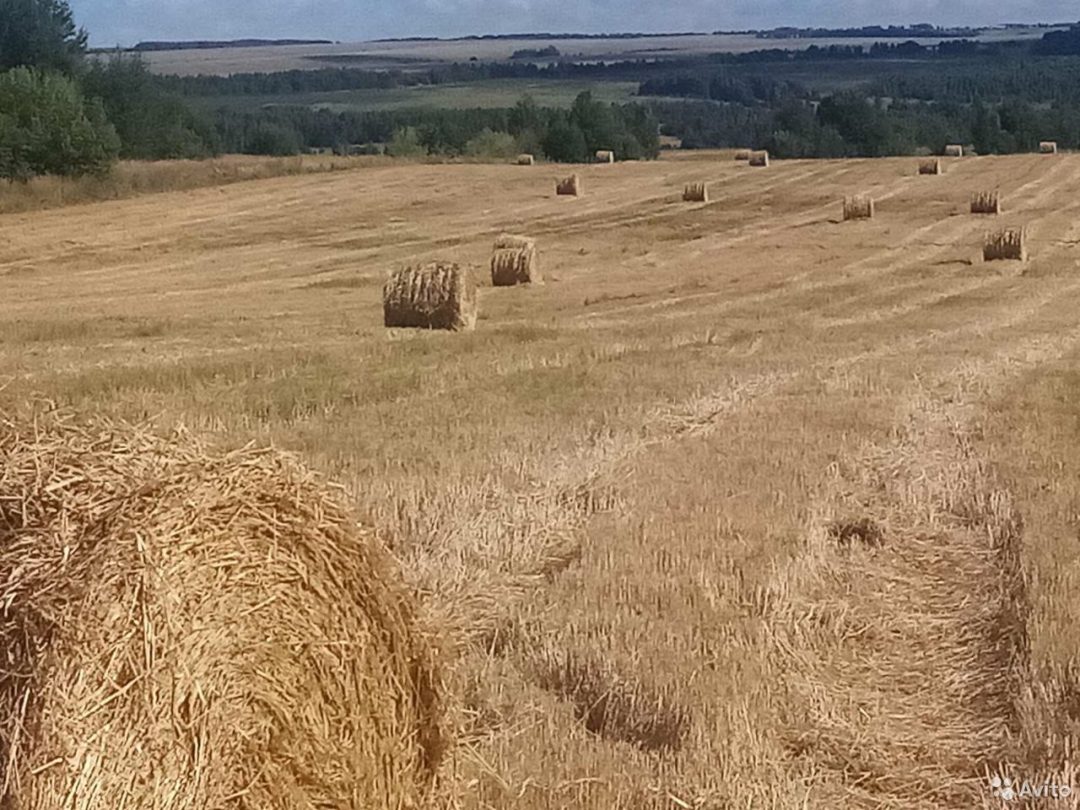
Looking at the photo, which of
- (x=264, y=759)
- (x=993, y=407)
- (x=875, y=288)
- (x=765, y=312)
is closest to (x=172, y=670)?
(x=264, y=759)

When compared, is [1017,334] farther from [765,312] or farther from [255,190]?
[255,190]

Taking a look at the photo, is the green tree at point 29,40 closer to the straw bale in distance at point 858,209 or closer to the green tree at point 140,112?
the green tree at point 140,112

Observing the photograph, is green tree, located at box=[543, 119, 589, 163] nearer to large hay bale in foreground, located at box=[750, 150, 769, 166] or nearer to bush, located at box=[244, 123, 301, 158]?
bush, located at box=[244, 123, 301, 158]

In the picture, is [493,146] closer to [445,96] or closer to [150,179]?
[150,179]

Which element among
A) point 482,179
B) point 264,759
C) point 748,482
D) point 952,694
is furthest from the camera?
Result: point 482,179

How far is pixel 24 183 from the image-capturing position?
36062 millimetres

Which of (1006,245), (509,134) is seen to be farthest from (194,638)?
(509,134)

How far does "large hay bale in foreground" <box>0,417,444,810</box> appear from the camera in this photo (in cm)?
372

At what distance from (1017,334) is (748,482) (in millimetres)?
7189

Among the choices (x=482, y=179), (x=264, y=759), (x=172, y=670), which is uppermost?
(x=172, y=670)

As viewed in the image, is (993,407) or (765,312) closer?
(993,407)

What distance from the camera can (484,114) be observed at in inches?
2574

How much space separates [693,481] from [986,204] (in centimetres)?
2117

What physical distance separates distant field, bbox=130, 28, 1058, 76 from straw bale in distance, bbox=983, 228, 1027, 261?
4310 inches
